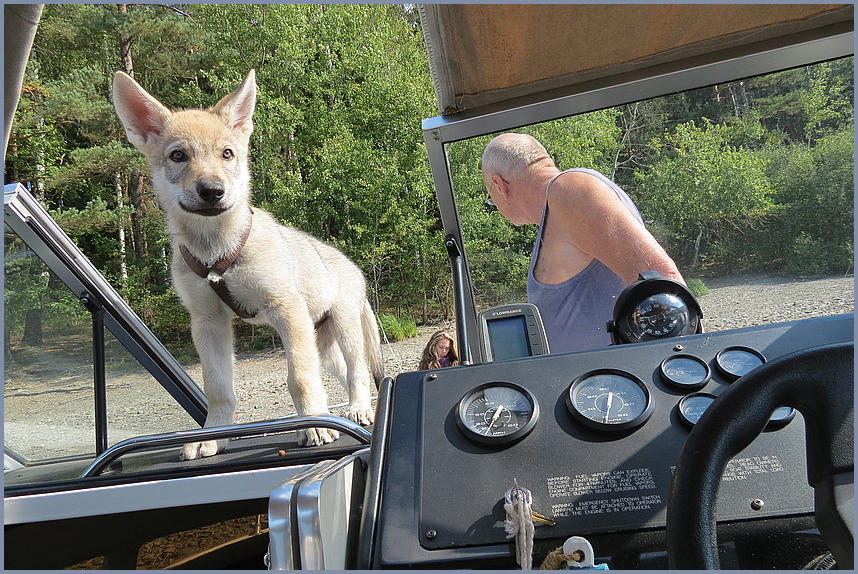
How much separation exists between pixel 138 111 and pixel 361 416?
1.64 m

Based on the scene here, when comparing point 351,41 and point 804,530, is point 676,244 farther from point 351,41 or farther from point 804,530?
point 351,41

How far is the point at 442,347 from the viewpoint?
4156 millimetres

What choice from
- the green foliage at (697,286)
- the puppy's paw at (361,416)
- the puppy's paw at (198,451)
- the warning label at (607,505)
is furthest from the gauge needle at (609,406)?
the puppy's paw at (361,416)

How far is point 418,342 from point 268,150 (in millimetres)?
A: 5680

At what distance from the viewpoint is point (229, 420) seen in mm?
2479

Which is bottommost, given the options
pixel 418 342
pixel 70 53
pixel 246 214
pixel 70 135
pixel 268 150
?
pixel 418 342

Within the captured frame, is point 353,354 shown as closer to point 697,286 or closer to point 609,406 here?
point 697,286

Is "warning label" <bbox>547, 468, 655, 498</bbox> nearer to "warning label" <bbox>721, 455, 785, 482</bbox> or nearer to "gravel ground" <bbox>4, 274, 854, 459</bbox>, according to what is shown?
"warning label" <bbox>721, 455, 785, 482</bbox>

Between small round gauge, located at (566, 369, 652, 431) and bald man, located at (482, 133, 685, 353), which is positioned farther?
bald man, located at (482, 133, 685, 353)

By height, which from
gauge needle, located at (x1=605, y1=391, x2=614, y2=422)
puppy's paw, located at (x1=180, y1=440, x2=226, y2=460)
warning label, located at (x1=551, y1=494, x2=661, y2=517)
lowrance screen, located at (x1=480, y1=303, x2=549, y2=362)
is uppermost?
lowrance screen, located at (x1=480, y1=303, x2=549, y2=362)

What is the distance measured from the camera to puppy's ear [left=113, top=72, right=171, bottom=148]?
2.37 meters

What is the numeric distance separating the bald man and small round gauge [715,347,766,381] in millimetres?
437

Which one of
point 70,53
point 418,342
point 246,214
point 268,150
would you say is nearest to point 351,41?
point 268,150

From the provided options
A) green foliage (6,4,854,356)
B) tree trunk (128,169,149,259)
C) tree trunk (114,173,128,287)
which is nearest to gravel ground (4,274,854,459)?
green foliage (6,4,854,356)
